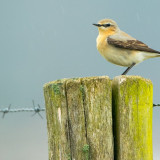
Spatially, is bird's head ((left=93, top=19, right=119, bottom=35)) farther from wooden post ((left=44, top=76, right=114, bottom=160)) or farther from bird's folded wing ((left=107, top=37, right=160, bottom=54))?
wooden post ((left=44, top=76, right=114, bottom=160))

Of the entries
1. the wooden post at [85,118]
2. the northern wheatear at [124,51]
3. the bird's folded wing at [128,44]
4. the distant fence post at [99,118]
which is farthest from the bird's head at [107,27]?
the wooden post at [85,118]

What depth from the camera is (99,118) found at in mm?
→ 4309

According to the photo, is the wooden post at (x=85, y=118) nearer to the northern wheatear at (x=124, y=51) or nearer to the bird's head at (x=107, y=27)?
the northern wheatear at (x=124, y=51)

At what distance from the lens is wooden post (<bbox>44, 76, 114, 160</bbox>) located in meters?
4.30

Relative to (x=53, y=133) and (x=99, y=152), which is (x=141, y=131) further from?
(x=53, y=133)

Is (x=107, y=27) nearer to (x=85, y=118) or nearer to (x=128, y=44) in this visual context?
(x=128, y=44)

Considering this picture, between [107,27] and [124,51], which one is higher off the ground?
[107,27]

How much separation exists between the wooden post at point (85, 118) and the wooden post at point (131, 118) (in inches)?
3.8

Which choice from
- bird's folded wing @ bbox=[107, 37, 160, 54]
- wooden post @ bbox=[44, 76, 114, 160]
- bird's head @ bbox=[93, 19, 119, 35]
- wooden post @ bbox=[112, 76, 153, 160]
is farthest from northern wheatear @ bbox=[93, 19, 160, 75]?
wooden post @ bbox=[44, 76, 114, 160]

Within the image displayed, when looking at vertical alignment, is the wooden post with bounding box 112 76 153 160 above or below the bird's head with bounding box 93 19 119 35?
below

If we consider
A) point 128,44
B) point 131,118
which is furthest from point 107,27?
point 131,118

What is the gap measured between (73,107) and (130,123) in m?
0.54

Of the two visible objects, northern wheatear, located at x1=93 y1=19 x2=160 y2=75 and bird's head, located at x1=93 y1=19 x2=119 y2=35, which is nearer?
northern wheatear, located at x1=93 y1=19 x2=160 y2=75

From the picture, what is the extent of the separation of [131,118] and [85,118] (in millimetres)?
427
